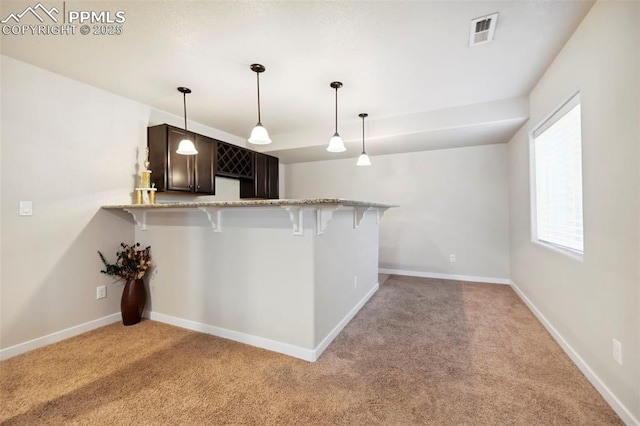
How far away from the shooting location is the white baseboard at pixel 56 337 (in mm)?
2166

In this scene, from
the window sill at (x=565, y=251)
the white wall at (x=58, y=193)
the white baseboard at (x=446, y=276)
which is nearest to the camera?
the window sill at (x=565, y=251)

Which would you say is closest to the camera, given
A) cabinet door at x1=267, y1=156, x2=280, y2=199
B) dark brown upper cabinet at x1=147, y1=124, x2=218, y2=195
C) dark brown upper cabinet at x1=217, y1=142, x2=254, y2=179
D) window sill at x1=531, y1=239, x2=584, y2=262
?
window sill at x1=531, y1=239, x2=584, y2=262

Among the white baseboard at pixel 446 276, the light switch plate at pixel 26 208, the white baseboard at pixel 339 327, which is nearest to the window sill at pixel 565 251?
the white baseboard at pixel 446 276

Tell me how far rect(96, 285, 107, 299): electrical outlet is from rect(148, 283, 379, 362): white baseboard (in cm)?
48

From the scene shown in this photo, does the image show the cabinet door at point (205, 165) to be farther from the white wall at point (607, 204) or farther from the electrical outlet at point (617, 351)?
the electrical outlet at point (617, 351)

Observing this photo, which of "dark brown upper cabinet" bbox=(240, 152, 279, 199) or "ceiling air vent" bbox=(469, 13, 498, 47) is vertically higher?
"ceiling air vent" bbox=(469, 13, 498, 47)

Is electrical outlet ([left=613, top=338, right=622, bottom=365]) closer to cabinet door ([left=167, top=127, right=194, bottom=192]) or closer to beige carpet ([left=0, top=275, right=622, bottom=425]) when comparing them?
beige carpet ([left=0, top=275, right=622, bottom=425])

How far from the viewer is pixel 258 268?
2.29 m

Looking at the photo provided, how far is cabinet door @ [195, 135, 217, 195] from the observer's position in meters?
3.45

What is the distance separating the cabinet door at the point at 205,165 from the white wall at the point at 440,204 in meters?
2.38

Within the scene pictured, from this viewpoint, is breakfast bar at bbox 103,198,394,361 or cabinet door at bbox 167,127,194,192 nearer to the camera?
breakfast bar at bbox 103,198,394,361

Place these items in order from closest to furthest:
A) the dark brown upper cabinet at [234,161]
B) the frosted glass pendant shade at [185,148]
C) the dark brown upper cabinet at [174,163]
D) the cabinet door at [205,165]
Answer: the frosted glass pendant shade at [185,148]
the dark brown upper cabinet at [174,163]
the cabinet door at [205,165]
the dark brown upper cabinet at [234,161]

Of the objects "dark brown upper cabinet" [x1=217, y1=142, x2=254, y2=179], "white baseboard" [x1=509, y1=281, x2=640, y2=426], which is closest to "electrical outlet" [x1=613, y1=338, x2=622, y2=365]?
"white baseboard" [x1=509, y1=281, x2=640, y2=426]

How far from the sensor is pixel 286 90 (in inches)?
114
